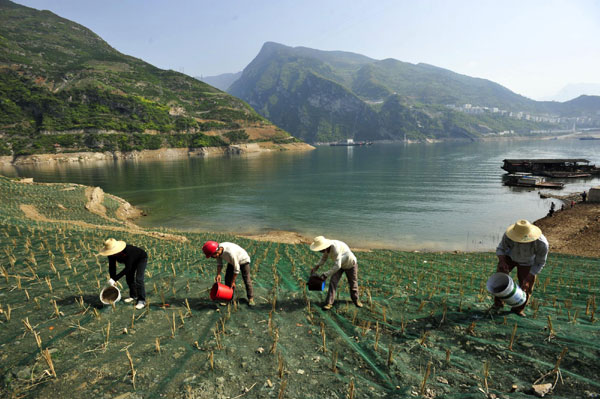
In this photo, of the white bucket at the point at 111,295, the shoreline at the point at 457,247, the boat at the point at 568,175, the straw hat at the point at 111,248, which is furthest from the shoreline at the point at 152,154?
the straw hat at the point at 111,248

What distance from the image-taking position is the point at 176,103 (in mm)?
179500

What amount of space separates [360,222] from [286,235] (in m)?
11.8

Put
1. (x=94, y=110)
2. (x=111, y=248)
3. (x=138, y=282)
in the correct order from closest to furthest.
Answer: (x=111, y=248) → (x=138, y=282) → (x=94, y=110)

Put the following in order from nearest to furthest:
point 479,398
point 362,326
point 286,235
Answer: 1. point 479,398
2. point 362,326
3. point 286,235

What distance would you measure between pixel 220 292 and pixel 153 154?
148 meters

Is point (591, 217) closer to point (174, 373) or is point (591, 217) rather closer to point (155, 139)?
point (174, 373)

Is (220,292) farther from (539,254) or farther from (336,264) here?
(539,254)

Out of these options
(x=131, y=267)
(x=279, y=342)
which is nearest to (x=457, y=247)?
(x=279, y=342)

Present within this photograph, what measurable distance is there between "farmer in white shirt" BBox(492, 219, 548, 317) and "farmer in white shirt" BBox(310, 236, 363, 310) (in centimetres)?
360

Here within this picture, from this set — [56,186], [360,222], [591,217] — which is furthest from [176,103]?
[591,217]

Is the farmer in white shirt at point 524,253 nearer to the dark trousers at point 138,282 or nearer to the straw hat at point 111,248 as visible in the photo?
the dark trousers at point 138,282

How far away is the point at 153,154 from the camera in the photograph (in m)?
134

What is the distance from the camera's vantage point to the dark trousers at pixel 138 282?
24.5 feet

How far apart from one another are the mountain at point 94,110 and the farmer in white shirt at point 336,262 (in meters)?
148
